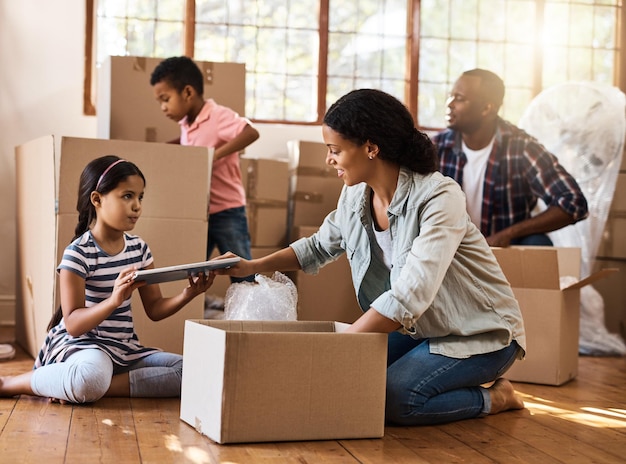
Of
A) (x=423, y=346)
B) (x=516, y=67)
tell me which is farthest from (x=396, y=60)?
(x=423, y=346)

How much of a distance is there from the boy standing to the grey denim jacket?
1.03 metres

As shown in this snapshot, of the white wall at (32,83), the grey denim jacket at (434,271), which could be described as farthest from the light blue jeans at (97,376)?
the white wall at (32,83)

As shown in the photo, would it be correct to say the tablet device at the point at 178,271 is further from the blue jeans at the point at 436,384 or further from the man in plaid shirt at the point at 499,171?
the man in plaid shirt at the point at 499,171

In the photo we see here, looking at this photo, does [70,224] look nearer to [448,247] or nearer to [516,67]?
[448,247]

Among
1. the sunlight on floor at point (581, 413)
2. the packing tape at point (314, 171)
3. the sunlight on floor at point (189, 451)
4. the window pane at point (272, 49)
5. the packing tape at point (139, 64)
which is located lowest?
the sunlight on floor at point (581, 413)

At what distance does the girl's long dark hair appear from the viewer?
2.23 meters

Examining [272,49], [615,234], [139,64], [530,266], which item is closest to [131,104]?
[139,64]

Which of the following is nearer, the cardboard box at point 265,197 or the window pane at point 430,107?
the cardboard box at point 265,197

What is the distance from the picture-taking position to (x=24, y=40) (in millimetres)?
4012

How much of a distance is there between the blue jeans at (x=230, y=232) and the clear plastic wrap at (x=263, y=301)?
0.54 meters

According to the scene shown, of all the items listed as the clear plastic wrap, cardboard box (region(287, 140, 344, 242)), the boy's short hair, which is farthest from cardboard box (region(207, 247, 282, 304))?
the clear plastic wrap

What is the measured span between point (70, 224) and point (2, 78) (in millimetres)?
1735

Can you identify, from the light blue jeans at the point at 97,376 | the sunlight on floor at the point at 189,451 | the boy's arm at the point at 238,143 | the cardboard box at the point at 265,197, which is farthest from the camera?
the cardboard box at the point at 265,197

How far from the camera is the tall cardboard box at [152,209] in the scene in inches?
102
